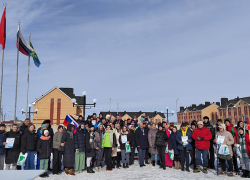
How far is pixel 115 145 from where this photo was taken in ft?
37.3

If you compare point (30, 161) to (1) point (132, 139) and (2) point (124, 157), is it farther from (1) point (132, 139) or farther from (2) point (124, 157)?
(1) point (132, 139)

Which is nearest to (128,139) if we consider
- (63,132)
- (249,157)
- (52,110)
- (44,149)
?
(63,132)

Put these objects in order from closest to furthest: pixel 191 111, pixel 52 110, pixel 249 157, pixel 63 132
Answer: pixel 249 157, pixel 63 132, pixel 52 110, pixel 191 111

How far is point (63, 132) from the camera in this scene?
10.2 m

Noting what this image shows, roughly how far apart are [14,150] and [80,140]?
2661 mm

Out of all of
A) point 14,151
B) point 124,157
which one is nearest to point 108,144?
point 124,157

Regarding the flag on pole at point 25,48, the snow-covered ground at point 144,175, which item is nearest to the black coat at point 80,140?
the snow-covered ground at point 144,175

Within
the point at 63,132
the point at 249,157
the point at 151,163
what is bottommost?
the point at 151,163

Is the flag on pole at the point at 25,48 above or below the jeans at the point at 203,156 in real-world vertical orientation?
above

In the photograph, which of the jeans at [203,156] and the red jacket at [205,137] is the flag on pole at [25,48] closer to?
the red jacket at [205,137]

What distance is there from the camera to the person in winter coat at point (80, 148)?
10.2 m

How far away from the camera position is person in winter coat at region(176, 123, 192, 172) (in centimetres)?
1052

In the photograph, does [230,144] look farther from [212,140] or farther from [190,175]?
[190,175]

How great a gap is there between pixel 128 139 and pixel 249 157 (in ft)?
18.5
